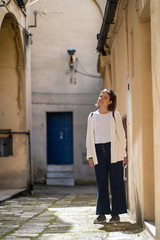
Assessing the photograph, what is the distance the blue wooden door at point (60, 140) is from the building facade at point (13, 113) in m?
5.09

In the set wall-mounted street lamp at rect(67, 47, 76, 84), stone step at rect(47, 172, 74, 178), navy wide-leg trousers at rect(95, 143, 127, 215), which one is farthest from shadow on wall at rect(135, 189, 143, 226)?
wall-mounted street lamp at rect(67, 47, 76, 84)

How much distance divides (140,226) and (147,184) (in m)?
0.56

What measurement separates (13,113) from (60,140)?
5.45 meters

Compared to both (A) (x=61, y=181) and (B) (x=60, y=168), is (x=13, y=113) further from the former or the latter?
(B) (x=60, y=168)

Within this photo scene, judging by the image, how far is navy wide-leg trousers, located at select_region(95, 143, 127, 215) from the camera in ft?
20.1

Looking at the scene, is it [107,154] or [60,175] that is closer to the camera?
[107,154]

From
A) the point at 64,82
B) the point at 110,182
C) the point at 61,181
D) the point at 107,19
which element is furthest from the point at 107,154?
the point at 64,82

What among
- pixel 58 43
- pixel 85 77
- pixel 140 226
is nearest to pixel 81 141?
pixel 85 77

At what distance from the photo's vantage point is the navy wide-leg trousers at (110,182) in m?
6.14

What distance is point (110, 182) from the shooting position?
6199 mm

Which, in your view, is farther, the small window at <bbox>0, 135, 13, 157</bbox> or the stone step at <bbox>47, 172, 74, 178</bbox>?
the stone step at <bbox>47, 172, 74, 178</bbox>

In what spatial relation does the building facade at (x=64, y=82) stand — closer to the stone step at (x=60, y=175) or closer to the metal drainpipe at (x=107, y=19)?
the stone step at (x=60, y=175)

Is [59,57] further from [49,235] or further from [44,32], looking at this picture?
[49,235]

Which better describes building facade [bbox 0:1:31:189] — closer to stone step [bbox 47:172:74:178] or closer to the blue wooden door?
stone step [bbox 47:172:74:178]
